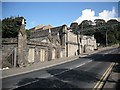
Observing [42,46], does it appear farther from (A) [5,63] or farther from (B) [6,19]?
(B) [6,19]

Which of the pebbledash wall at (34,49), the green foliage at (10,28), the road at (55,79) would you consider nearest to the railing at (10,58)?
the pebbledash wall at (34,49)

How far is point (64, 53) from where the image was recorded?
5016 centimetres

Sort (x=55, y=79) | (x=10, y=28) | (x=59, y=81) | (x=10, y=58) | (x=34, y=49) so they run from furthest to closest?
1. (x=10, y=28)
2. (x=34, y=49)
3. (x=10, y=58)
4. (x=55, y=79)
5. (x=59, y=81)

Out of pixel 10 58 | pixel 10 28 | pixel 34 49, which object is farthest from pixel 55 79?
pixel 10 28

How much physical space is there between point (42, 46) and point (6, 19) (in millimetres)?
22988

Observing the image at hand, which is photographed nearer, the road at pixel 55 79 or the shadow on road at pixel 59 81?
the shadow on road at pixel 59 81

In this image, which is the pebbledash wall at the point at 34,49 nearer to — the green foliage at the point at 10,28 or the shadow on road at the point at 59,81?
the green foliage at the point at 10,28

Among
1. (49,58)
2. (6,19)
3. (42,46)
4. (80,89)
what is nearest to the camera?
(80,89)

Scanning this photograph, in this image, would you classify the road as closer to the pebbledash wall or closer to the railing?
the railing

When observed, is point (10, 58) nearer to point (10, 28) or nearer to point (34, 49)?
point (34, 49)

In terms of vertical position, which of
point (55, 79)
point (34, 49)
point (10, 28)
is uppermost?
point (10, 28)

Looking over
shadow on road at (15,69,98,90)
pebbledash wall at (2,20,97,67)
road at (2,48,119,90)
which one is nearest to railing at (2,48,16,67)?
pebbledash wall at (2,20,97,67)

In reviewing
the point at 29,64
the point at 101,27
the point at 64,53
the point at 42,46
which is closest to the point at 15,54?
the point at 29,64

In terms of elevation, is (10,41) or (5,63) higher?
(10,41)
